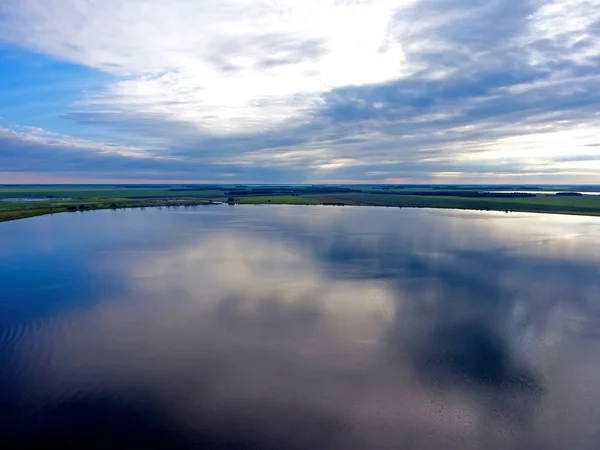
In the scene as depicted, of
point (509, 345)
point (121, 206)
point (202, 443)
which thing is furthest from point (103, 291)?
point (121, 206)

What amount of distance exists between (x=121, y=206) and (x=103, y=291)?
175ft

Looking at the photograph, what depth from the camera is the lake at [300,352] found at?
8.85 metres

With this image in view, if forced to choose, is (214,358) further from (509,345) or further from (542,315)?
(542,315)

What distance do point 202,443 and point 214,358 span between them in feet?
12.1

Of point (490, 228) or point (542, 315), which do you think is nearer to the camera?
point (542, 315)

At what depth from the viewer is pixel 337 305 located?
55.1 feet

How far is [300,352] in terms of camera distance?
1246 cm

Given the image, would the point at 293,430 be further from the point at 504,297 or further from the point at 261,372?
the point at 504,297

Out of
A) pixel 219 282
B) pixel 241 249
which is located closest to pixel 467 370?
pixel 219 282

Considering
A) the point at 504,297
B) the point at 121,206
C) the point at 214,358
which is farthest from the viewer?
the point at 121,206

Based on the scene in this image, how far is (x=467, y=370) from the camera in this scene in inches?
440

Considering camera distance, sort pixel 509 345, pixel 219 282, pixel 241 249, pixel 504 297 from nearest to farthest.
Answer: pixel 509 345 < pixel 504 297 < pixel 219 282 < pixel 241 249

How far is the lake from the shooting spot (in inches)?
348

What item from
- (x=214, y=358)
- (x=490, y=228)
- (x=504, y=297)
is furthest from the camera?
(x=490, y=228)
